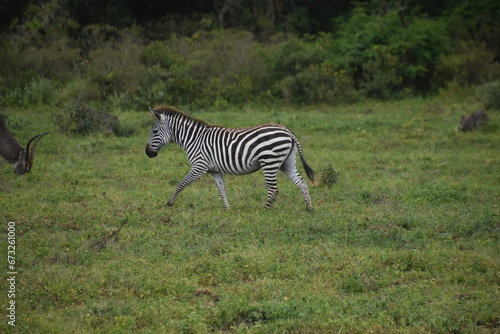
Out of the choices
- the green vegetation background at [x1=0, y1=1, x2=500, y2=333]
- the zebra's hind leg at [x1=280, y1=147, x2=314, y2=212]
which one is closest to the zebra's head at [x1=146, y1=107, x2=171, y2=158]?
the green vegetation background at [x1=0, y1=1, x2=500, y2=333]

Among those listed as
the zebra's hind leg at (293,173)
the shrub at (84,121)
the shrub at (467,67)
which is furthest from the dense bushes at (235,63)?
the zebra's hind leg at (293,173)

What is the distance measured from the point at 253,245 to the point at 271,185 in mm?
2198

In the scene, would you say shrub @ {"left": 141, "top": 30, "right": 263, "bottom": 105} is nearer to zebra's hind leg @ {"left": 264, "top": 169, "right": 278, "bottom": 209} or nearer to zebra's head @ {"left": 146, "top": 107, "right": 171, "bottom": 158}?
zebra's head @ {"left": 146, "top": 107, "right": 171, "bottom": 158}

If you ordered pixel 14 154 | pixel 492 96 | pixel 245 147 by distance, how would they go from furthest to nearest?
pixel 492 96 → pixel 245 147 → pixel 14 154

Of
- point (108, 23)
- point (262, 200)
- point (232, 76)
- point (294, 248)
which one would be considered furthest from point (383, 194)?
point (108, 23)

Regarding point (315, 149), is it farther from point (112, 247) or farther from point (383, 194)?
point (112, 247)

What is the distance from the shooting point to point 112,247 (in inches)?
324

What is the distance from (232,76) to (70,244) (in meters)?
14.8

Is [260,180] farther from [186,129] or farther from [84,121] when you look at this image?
→ [84,121]

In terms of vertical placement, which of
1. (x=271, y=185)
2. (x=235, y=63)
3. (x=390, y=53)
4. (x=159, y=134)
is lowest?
(x=271, y=185)

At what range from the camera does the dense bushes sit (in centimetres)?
2112

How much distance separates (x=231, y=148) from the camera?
10484 mm

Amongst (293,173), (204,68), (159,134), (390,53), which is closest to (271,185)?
(293,173)

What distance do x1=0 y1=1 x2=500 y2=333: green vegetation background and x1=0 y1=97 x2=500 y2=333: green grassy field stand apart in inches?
1.3
